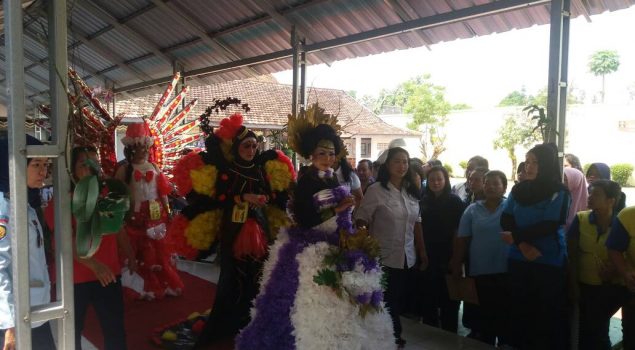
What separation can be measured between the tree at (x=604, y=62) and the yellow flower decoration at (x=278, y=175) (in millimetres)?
63324

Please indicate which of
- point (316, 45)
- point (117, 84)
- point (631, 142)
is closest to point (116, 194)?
point (316, 45)

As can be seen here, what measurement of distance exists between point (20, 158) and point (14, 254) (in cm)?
30

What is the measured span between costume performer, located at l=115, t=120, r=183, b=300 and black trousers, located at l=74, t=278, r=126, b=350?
5.82 ft

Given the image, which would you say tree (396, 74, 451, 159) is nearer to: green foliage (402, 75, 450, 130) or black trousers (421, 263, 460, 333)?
green foliage (402, 75, 450, 130)

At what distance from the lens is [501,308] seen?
369 centimetres

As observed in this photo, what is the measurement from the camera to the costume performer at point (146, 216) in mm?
4422

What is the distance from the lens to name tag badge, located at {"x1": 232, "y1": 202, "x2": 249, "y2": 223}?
3.59m

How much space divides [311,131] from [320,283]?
1.00 m

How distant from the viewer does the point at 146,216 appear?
180 inches

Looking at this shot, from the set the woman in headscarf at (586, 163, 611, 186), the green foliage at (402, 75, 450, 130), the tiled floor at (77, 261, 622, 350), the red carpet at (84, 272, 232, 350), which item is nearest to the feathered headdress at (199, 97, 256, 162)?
the red carpet at (84, 272, 232, 350)

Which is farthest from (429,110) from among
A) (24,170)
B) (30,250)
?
(24,170)

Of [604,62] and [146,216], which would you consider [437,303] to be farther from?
[604,62]

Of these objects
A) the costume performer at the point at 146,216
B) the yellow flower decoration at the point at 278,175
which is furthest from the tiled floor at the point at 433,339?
the yellow flower decoration at the point at 278,175

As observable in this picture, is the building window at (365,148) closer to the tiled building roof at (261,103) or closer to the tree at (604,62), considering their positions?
the tiled building roof at (261,103)
